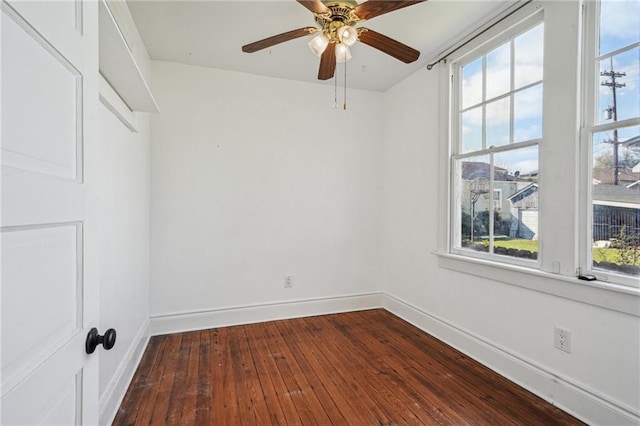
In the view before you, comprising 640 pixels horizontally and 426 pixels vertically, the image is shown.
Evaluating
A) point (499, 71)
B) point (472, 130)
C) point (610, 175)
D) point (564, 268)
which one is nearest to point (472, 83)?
point (499, 71)

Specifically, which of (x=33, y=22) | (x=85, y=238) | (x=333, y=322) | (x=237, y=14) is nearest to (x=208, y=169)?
(x=237, y=14)

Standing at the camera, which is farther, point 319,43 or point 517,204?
point 517,204

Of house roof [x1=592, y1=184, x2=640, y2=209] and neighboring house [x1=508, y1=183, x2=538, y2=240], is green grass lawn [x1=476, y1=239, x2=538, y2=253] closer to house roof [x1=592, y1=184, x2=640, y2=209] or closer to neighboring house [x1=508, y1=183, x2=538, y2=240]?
neighboring house [x1=508, y1=183, x2=538, y2=240]

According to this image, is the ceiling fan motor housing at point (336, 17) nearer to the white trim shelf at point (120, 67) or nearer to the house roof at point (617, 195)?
the white trim shelf at point (120, 67)

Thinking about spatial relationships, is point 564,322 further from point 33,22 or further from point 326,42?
point 33,22

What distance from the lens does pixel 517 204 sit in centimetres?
224

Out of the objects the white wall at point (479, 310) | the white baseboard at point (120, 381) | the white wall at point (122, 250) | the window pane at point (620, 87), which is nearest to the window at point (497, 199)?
the white wall at point (479, 310)

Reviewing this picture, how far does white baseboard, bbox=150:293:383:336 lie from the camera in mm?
2961

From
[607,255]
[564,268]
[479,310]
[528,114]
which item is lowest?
[479,310]

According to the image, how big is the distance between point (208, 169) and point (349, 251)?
6.08 ft

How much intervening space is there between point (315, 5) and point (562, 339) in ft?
8.09

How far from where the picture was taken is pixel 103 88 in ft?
5.15

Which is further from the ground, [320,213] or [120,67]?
[120,67]

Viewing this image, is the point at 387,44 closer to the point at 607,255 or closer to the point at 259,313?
the point at 607,255
